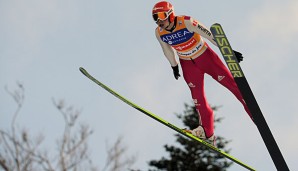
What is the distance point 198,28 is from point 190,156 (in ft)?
52.5

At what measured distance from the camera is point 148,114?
8938 mm

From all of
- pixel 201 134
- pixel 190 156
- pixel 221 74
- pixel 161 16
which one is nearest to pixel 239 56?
pixel 221 74

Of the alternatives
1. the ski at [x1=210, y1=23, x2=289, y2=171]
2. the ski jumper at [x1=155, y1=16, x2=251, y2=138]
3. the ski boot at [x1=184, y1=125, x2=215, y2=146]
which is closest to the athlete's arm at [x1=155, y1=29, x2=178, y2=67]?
the ski jumper at [x1=155, y1=16, x2=251, y2=138]

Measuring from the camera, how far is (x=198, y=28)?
8195mm

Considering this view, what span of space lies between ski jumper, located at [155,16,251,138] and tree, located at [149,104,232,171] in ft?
47.8

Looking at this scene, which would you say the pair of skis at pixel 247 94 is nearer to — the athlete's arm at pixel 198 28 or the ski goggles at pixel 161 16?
the athlete's arm at pixel 198 28

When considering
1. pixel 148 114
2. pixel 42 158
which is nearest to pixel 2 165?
pixel 42 158

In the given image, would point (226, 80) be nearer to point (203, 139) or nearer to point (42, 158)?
point (203, 139)

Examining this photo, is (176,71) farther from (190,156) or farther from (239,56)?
(190,156)

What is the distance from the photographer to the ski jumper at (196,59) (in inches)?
329

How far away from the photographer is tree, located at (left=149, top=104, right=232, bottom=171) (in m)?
23.4

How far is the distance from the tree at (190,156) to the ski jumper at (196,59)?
1457 cm

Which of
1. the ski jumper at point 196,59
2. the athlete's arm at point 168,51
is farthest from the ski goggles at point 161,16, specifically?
the athlete's arm at point 168,51

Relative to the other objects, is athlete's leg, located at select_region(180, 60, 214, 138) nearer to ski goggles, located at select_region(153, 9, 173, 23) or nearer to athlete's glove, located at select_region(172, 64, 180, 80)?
athlete's glove, located at select_region(172, 64, 180, 80)
